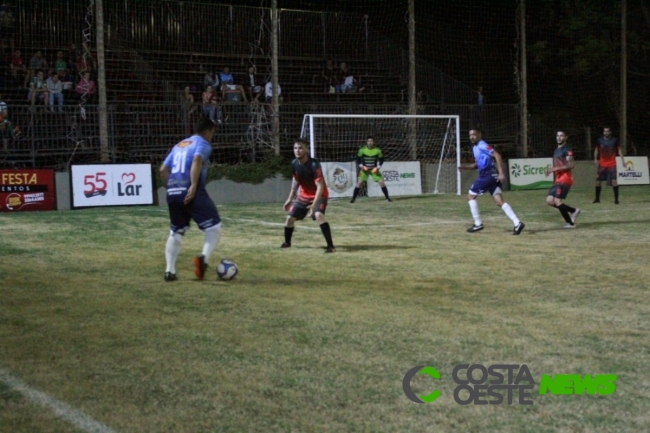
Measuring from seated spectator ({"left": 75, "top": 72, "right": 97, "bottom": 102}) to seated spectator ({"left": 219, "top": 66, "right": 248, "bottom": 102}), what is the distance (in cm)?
423

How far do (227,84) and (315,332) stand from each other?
21.2 meters

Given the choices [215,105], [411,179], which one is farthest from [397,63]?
[215,105]

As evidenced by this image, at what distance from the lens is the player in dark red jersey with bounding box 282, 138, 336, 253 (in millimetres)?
12336

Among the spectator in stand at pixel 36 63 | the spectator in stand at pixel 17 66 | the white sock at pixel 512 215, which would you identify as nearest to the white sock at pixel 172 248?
the white sock at pixel 512 215

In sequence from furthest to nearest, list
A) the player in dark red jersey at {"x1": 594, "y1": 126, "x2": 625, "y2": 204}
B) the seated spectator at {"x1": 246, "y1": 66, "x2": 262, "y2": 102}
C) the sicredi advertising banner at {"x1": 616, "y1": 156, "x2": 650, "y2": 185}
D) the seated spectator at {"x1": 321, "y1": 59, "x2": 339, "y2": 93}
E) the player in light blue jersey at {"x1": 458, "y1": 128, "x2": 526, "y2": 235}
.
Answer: the sicredi advertising banner at {"x1": 616, "y1": 156, "x2": 650, "y2": 185}, the seated spectator at {"x1": 321, "y1": 59, "x2": 339, "y2": 93}, the seated spectator at {"x1": 246, "y1": 66, "x2": 262, "y2": 102}, the player in dark red jersey at {"x1": 594, "y1": 126, "x2": 625, "y2": 204}, the player in light blue jersey at {"x1": 458, "y1": 128, "x2": 526, "y2": 235}

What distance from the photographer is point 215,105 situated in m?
24.6

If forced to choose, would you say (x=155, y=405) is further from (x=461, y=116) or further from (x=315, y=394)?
(x=461, y=116)

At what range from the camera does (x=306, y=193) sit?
41.7 ft

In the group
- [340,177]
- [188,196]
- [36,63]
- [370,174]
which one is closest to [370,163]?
[370,174]

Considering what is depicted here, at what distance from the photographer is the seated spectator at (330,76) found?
29938 millimetres

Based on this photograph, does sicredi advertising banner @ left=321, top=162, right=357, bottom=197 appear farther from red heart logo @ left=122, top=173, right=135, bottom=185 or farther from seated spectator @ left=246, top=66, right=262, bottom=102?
red heart logo @ left=122, top=173, right=135, bottom=185

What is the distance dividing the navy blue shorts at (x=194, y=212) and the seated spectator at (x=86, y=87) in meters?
15.4

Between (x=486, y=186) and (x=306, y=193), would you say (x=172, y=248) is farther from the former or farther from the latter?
(x=486, y=186)

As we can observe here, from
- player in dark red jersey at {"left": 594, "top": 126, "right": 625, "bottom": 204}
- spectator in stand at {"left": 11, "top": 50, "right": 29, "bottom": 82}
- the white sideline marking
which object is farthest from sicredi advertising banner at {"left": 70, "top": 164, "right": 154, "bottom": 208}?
the white sideline marking
